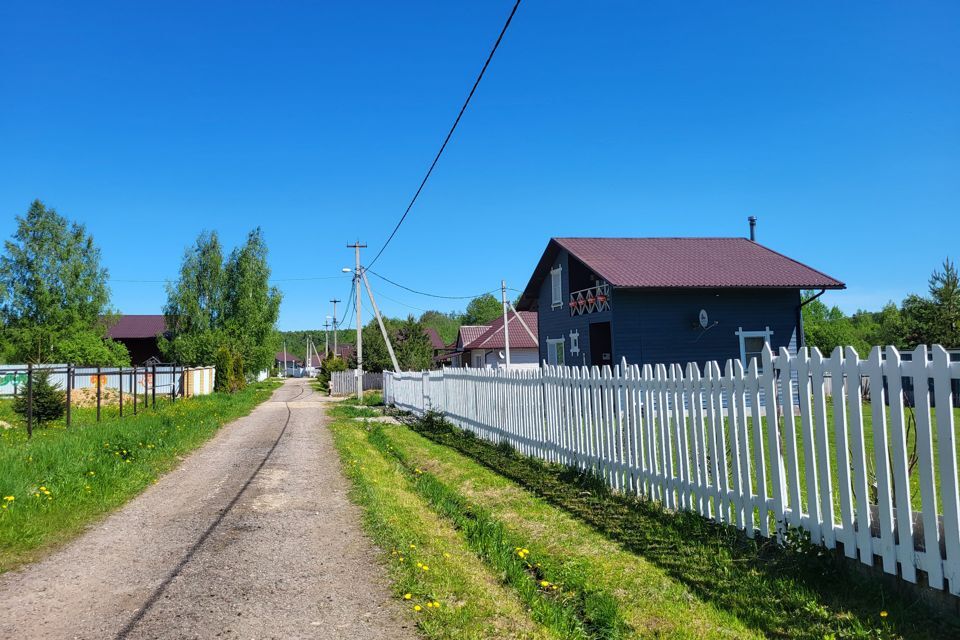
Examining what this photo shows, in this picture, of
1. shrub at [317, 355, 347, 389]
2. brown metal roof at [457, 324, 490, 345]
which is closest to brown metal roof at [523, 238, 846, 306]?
brown metal roof at [457, 324, 490, 345]

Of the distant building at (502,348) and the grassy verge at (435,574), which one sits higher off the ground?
the distant building at (502,348)

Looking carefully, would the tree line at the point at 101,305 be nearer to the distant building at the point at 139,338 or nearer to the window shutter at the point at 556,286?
the distant building at the point at 139,338

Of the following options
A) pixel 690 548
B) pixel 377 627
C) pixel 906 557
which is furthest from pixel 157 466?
pixel 906 557

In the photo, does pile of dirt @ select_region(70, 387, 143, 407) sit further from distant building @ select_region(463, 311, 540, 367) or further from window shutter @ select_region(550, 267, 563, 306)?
distant building @ select_region(463, 311, 540, 367)

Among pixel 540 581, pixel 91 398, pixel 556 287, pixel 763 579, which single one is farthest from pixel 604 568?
pixel 91 398

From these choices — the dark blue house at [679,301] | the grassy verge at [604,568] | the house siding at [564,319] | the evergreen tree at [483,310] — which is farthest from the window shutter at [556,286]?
the evergreen tree at [483,310]

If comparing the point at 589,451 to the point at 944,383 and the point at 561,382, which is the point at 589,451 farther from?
the point at 944,383

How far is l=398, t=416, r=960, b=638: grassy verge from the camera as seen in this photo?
11.4 ft

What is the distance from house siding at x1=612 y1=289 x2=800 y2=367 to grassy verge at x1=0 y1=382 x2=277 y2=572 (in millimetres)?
13117

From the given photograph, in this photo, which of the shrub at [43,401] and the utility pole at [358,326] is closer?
the shrub at [43,401]

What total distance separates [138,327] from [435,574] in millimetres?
67734

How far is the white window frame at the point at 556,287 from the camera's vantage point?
24.5 metres

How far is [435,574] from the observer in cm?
459

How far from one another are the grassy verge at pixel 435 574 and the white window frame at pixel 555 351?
54.6ft
